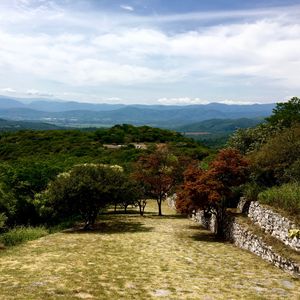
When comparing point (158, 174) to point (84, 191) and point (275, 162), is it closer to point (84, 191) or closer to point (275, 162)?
point (84, 191)

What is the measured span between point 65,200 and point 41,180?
23.0 feet

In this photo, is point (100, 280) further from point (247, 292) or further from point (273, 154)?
point (273, 154)

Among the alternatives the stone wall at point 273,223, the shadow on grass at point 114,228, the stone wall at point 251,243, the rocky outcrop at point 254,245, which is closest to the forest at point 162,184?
the stone wall at point 273,223

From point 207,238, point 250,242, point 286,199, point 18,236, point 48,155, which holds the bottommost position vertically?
point 48,155

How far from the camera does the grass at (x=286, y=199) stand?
1653 cm

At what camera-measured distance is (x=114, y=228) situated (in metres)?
25.7

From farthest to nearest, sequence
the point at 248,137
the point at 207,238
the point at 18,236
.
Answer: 1. the point at 248,137
2. the point at 207,238
3. the point at 18,236

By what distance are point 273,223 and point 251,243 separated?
1.60 meters

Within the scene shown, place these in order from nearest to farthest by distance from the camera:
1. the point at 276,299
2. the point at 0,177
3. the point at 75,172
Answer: the point at 276,299
the point at 75,172
the point at 0,177

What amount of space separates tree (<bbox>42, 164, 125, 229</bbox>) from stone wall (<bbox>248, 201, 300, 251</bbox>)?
9.34 m

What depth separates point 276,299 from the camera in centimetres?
1118

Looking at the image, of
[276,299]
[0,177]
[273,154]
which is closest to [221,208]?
[273,154]

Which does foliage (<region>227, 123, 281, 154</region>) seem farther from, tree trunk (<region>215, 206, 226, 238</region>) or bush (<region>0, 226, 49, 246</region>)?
bush (<region>0, 226, 49, 246</region>)

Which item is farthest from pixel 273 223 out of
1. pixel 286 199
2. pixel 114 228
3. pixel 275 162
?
pixel 114 228
